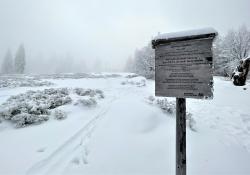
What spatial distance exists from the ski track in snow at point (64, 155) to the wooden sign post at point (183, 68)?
98.9 inches

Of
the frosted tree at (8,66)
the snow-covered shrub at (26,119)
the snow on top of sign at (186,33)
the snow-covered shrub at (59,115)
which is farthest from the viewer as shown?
the frosted tree at (8,66)

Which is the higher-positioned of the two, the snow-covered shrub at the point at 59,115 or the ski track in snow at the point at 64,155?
the snow-covered shrub at the point at 59,115

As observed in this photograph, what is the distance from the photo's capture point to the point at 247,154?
17.1ft

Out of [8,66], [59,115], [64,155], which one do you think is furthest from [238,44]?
[8,66]

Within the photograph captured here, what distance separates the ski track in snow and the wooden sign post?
251 cm

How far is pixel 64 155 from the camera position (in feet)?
14.5

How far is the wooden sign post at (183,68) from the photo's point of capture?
109 inches

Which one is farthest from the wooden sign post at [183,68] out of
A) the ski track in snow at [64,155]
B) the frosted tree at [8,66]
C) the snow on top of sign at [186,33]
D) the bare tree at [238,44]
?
the frosted tree at [8,66]

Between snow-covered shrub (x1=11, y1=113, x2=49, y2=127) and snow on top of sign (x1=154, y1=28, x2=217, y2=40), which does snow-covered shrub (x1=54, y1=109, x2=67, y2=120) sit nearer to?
snow-covered shrub (x1=11, y1=113, x2=49, y2=127)

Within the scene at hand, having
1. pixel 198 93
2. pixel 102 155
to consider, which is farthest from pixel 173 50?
pixel 102 155

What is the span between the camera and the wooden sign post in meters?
2.77

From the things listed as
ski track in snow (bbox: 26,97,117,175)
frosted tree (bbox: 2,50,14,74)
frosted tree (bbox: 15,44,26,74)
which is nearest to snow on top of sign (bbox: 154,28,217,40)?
ski track in snow (bbox: 26,97,117,175)

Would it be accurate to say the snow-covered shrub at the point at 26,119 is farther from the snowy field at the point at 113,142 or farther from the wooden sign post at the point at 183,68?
the wooden sign post at the point at 183,68

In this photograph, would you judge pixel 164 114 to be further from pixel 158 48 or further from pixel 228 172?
pixel 158 48
